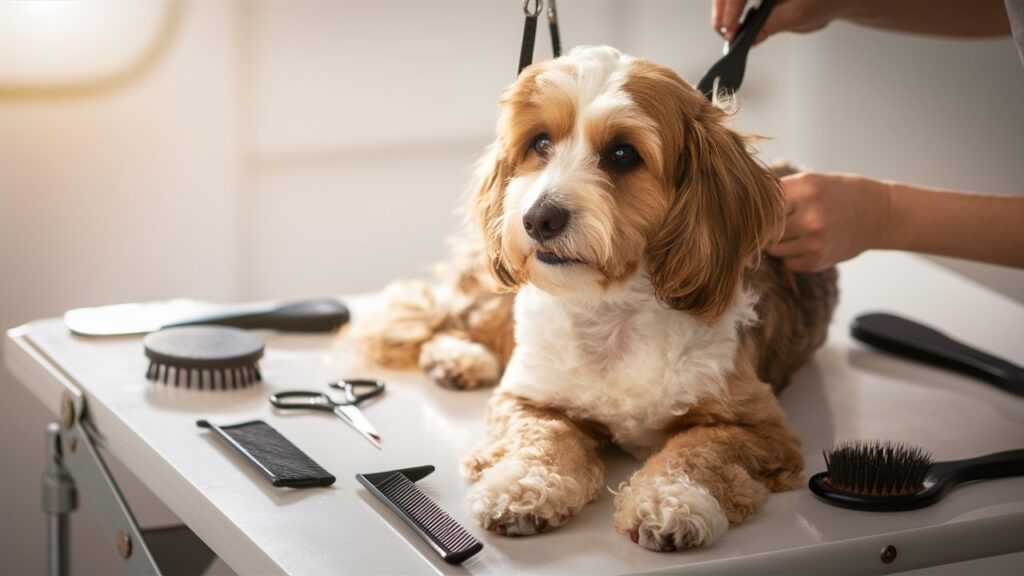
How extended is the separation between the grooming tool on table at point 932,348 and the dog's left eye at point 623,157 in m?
0.86

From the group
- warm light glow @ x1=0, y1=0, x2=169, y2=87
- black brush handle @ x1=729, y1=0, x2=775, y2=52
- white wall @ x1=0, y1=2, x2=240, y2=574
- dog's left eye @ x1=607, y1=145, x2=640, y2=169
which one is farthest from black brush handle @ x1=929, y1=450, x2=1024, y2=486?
warm light glow @ x1=0, y1=0, x2=169, y2=87

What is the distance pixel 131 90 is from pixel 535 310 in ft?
5.19

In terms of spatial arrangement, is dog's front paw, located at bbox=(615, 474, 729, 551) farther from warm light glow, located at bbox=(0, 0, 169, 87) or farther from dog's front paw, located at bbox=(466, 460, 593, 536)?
warm light glow, located at bbox=(0, 0, 169, 87)

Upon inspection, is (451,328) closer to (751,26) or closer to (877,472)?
(751,26)

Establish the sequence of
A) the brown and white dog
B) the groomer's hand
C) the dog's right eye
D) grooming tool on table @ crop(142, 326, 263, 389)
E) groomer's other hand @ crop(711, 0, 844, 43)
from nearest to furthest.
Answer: the brown and white dog, the dog's right eye, grooming tool on table @ crop(142, 326, 263, 389), groomer's other hand @ crop(711, 0, 844, 43), the groomer's hand

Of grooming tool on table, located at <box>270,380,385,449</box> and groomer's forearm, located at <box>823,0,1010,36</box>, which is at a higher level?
groomer's forearm, located at <box>823,0,1010,36</box>

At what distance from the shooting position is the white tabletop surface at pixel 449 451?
1.30 meters

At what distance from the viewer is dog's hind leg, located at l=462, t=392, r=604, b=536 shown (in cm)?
134

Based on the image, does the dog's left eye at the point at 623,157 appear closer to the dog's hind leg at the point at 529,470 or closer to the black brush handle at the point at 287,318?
the dog's hind leg at the point at 529,470

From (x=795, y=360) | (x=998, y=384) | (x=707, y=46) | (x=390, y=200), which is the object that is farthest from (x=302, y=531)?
(x=707, y=46)

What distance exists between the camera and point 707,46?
3.78 metres

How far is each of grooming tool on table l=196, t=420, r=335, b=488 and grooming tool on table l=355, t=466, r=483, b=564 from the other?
0.22 ft

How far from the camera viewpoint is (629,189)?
4.89 ft

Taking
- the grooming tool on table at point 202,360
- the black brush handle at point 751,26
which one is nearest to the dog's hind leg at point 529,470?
the grooming tool on table at point 202,360
